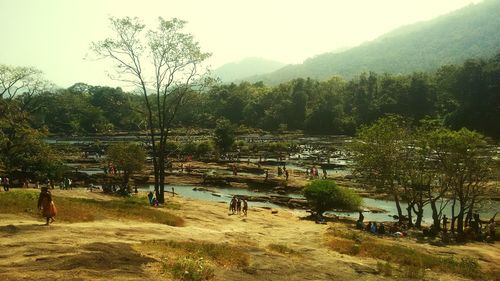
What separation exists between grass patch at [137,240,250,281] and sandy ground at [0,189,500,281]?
503 millimetres

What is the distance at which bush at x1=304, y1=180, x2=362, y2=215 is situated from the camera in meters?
46.3

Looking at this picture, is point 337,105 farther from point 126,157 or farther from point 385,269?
point 385,269

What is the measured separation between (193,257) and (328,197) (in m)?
29.1

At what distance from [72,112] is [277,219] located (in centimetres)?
15443

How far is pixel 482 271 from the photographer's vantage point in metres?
25.8

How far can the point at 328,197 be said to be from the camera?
152 ft

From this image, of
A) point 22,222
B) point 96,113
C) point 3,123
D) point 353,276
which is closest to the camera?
point 353,276

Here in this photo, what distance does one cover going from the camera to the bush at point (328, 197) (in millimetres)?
46344

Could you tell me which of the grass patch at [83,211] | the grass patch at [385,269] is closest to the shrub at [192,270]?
the grass patch at [385,269]

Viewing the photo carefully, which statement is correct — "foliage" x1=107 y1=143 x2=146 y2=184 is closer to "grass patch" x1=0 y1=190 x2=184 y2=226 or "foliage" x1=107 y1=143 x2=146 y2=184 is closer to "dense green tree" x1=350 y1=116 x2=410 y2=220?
"grass patch" x1=0 y1=190 x2=184 y2=226

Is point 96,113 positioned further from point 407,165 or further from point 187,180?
point 407,165

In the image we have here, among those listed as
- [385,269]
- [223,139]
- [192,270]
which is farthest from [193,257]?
[223,139]

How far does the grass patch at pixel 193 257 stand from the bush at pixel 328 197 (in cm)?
2440

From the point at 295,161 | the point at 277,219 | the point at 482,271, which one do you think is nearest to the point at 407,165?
the point at 277,219
